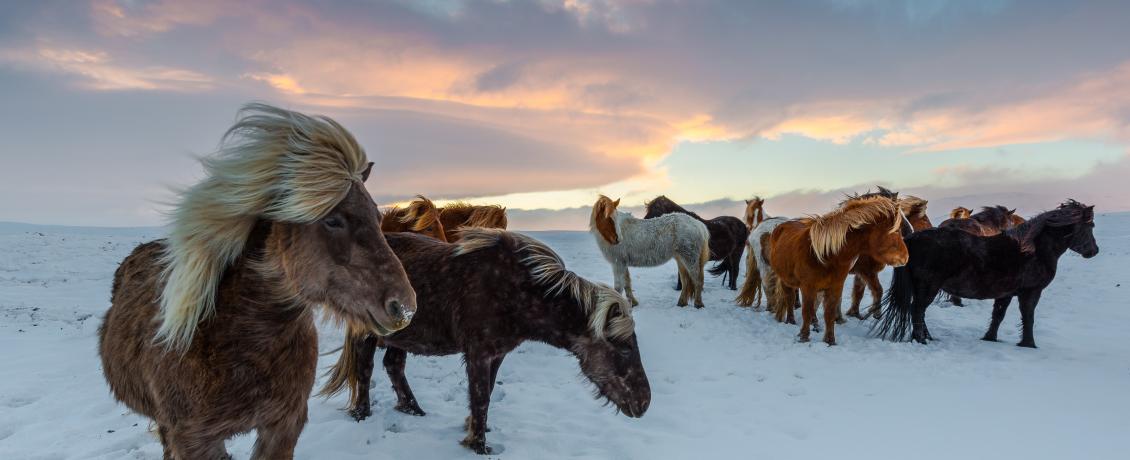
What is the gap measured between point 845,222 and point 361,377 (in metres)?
6.68

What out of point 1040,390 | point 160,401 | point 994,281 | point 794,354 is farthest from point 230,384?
point 994,281

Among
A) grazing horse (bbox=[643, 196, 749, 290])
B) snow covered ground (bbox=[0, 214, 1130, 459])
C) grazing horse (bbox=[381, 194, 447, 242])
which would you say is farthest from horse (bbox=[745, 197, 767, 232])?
grazing horse (bbox=[381, 194, 447, 242])

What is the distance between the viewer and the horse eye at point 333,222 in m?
2.03

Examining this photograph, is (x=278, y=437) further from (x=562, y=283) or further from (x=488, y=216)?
(x=488, y=216)

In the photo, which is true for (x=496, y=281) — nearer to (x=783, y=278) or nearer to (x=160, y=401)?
(x=160, y=401)

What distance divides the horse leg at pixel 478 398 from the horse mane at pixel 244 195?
2254mm

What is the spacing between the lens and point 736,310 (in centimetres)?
1028

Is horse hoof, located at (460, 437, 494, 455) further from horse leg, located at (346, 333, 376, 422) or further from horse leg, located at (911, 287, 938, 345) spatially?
horse leg, located at (911, 287, 938, 345)

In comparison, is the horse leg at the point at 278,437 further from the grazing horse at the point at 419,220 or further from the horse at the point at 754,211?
the horse at the point at 754,211

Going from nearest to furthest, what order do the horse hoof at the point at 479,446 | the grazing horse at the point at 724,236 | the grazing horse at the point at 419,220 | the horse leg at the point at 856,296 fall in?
the horse hoof at the point at 479,446 → the grazing horse at the point at 419,220 → the horse leg at the point at 856,296 → the grazing horse at the point at 724,236

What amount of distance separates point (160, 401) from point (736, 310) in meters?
9.55

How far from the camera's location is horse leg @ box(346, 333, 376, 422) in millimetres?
4660

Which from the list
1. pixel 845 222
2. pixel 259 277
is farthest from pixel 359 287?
pixel 845 222

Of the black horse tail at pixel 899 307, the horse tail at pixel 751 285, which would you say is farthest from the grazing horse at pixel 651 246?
the black horse tail at pixel 899 307
